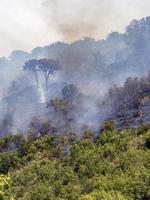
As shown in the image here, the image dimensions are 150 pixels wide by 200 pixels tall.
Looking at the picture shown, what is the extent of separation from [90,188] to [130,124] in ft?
80.2

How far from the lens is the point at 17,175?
46031 mm

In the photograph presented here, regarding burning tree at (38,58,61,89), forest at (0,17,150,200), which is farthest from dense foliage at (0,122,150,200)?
burning tree at (38,58,61,89)

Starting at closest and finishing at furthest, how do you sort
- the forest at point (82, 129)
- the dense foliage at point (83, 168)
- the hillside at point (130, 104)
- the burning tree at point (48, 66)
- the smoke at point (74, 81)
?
the dense foliage at point (83, 168)
the forest at point (82, 129)
the hillside at point (130, 104)
the smoke at point (74, 81)
the burning tree at point (48, 66)

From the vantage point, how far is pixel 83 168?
134ft

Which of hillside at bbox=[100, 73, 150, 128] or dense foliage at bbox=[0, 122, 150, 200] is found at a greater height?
hillside at bbox=[100, 73, 150, 128]

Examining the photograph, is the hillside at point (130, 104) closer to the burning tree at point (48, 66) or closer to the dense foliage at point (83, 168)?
the dense foliage at point (83, 168)

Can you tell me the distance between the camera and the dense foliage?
34.0 m

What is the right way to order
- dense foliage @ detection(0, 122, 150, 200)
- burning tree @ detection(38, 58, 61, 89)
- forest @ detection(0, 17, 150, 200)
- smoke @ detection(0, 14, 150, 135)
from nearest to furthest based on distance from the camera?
dense foliage @ detection(0, 122, 150, 200), forest @ detection(0, 17, 150, 200), smoke @ detection(0, 14, 150, 135), burning tree @ detection(38, 58, 61, 89)

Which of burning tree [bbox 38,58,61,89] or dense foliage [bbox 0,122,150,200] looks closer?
dense foliage [bbox 0,122,150,200]

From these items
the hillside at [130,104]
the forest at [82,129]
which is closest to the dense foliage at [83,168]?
the forest at [82,129]

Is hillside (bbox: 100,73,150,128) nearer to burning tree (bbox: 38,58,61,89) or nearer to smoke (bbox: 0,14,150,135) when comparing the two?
smoke (bbox: 0,14,150,135)

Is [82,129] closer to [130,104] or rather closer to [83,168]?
[130,104]

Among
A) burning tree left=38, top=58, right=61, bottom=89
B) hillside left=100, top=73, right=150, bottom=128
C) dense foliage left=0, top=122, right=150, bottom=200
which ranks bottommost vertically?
dense foliage left=0, top=122, right=150, bottom=200

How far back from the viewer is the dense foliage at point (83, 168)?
33969 mm
